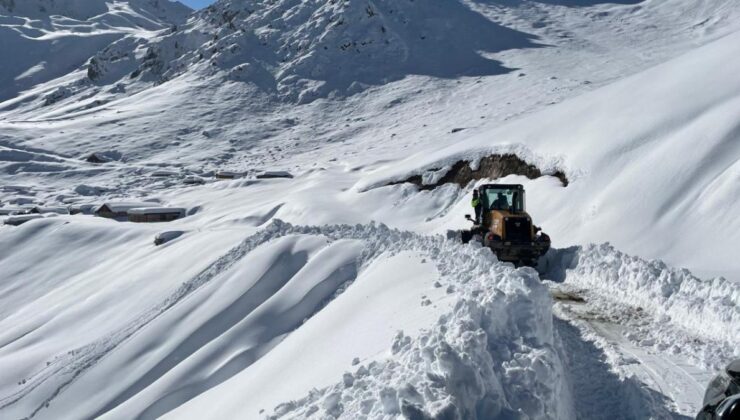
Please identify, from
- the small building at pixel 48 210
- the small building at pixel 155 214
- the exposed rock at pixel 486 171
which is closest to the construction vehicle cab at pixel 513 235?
the exposed rock at pixel 486 171

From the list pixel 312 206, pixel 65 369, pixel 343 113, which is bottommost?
pixel 343 113

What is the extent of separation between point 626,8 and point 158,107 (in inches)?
3168

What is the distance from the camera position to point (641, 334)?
10.8 m

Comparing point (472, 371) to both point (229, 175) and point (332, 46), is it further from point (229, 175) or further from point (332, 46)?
point (332, 46)

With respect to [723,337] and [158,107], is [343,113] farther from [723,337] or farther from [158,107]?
[723,337]

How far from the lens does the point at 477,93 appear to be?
86.1 metres

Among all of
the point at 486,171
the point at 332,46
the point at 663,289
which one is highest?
the point at 663,289

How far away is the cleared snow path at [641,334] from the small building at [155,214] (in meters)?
38.1

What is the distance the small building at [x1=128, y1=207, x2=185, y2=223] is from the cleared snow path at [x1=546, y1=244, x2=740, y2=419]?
125ft

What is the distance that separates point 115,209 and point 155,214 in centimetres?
652

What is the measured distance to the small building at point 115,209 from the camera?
171ft

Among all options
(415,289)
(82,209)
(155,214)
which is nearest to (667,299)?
(415,289)

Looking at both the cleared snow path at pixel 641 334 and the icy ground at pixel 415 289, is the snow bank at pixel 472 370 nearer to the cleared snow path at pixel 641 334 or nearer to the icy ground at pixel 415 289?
the icy ground at pixel 415 289

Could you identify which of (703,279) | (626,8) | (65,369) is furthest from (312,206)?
(626,8)
